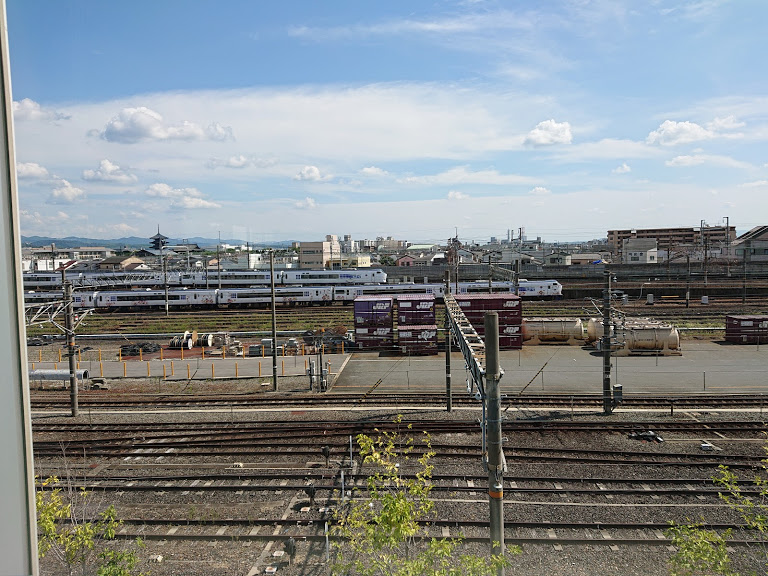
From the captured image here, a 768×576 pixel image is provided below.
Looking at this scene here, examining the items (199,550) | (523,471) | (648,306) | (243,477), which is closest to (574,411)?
(523,471)

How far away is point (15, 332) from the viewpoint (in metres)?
2.01

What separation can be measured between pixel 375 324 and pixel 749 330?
20.8 meters

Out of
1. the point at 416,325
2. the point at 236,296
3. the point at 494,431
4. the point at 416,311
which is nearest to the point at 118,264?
the point at 236,296

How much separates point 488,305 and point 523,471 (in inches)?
693

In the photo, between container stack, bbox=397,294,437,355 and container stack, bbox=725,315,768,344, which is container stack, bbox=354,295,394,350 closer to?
container stack, bbox=397,294,437,355

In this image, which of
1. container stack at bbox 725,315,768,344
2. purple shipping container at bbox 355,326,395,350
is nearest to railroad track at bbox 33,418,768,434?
purple shipping container at bbox 355,326,395,350

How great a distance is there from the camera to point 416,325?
2870cm

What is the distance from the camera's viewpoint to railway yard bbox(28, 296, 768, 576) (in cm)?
929

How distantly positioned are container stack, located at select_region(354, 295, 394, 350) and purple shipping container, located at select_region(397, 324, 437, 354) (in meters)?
1.32

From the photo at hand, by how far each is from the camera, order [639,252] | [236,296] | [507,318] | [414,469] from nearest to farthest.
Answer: [414,469] < [507,318] < [236,296] < [639,252]

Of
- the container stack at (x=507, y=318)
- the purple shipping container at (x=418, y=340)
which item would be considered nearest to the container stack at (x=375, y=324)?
Result: the purple shipping container at (x=418, y=340)

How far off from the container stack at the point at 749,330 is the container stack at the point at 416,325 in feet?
55.3

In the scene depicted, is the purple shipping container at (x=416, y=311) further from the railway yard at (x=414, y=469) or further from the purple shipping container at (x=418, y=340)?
the railway yard at (x=414, y=469)

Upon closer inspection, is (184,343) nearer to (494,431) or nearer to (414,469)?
(414,469)
